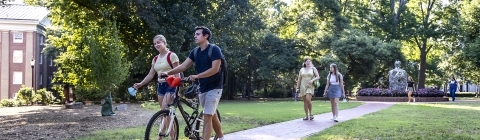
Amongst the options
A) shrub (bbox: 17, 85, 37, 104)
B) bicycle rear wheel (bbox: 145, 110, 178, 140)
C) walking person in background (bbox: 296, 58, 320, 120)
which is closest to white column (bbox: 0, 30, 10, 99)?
shrub (bbox: 17, 85, 37, 104)

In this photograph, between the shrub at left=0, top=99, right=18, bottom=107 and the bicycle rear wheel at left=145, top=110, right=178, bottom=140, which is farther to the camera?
the shrub at left=0, top=99, right=18, bottom=107

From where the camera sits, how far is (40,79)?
171 ft

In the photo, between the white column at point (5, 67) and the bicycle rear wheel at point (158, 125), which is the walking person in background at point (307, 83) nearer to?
the bicycle rear wheel at point (158, 125)

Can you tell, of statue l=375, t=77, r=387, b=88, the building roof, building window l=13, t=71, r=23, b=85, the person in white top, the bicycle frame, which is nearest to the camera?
the bicycle frame

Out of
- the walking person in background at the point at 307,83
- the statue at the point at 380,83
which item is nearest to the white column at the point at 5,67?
the statue at the point at 380,83

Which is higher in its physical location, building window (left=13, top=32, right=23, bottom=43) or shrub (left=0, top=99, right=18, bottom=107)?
building window (left=13, top=32, right=23, bottom=43)

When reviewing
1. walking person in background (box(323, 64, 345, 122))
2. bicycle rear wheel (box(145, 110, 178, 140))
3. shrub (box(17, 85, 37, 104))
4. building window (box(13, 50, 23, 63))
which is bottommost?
shrub (box(17, 85, 37, 104))

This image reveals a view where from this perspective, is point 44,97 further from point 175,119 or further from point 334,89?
point 175,119

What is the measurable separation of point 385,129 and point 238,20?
Result: 889 inches

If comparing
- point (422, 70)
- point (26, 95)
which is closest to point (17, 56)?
point (26, 95)

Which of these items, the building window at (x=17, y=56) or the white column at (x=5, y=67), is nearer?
the white column at (x=5, y=67)

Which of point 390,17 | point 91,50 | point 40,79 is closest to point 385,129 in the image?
point 91,50

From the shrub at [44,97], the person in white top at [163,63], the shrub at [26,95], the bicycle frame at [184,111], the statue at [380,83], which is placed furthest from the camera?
the statue at [380,83]

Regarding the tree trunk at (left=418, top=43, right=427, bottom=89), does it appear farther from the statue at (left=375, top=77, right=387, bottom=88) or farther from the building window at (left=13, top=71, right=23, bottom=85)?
the building window at (left=13, top=71, right=23, bottom=85)
